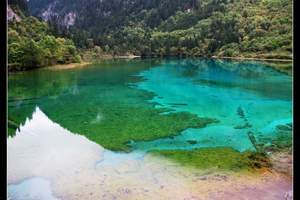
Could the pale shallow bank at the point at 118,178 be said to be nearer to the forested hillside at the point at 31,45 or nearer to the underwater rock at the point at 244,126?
the underwater rock at the point at 244,126

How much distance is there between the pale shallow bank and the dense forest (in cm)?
1360

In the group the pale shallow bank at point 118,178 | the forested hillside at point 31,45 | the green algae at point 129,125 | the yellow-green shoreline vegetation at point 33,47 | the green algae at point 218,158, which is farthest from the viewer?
the forested hillside at point 31,45

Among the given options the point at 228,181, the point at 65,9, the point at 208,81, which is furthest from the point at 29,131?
the point at 65,9

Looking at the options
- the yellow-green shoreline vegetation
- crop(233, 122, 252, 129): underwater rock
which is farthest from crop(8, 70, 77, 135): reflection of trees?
crop(233, 122, 252, 129): underwater rock

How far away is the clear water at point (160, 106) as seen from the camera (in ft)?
22.9

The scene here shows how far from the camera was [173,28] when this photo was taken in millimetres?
51156

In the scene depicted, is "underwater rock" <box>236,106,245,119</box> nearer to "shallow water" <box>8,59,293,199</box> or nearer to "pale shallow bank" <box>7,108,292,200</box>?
"shallow water" <box>8,59,293,199</box>

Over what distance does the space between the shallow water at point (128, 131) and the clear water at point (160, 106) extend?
21 mm

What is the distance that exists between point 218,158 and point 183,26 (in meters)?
45.6

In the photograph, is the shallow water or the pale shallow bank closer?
the pale shallow bank

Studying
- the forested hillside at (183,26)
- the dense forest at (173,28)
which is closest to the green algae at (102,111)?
the dense forest at (173,28)

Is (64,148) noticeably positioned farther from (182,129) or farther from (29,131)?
(182,129)

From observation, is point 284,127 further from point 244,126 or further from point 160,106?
point 160,106

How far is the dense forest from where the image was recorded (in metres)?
29.4
